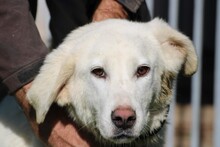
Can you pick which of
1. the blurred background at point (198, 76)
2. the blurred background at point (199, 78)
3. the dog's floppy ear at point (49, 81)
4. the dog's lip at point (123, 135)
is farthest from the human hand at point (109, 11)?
the blurred background at point (199, 78)

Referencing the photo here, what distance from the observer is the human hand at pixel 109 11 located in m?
4.68

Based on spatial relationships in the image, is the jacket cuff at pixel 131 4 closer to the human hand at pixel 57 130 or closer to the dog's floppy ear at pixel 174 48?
the dog's floppy ear at pixel 174 48

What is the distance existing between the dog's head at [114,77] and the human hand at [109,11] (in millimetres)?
503

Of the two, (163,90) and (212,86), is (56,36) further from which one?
(212,86)

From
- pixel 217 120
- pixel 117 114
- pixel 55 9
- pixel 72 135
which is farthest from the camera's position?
pixel 217 120

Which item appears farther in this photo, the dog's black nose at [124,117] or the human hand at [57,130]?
the human hand at [57,130]

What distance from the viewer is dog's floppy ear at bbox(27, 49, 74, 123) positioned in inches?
154

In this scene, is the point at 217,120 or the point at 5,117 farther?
the point at 217,120

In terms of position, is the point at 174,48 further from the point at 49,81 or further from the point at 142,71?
the point at 49,81

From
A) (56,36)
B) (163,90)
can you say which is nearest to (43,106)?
(163,90)

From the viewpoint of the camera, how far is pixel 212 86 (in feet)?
20.6

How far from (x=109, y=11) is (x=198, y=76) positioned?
1.73 m

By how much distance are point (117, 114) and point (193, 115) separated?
2.65 metres

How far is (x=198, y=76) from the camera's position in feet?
20.5
